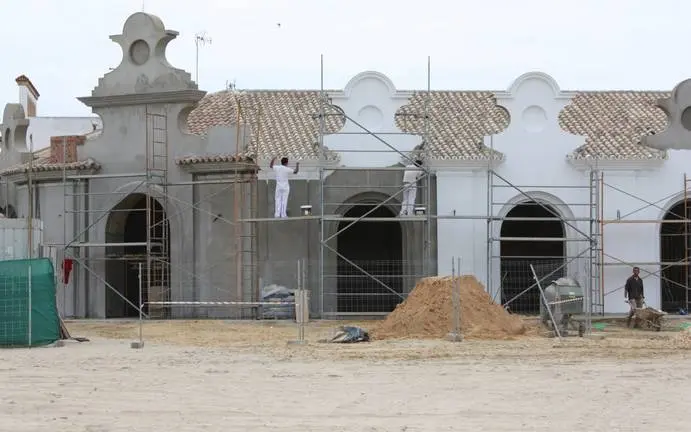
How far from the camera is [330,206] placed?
118ft

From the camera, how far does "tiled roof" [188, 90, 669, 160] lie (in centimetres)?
3666

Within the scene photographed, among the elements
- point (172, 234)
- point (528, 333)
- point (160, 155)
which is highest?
point (160, 155)

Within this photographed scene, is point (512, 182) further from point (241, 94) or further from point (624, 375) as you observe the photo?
point (624, 375)

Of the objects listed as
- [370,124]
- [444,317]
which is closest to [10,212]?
[370,124]

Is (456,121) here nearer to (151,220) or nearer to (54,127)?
(151,220)

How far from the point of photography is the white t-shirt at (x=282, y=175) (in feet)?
113

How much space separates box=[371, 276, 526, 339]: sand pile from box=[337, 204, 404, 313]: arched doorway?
483 cm

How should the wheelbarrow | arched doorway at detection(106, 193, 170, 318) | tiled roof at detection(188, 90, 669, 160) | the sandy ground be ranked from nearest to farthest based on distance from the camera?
the sandy ground < the wheelbarrow < arched doorway at detection(106, 193, 170, 318) < tiled roof at detection(188, 90, 669, 160)

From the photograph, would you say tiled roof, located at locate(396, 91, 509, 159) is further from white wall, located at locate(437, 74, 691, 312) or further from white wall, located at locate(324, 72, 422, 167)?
white wall, located at locate(437, 74, 691, 312)

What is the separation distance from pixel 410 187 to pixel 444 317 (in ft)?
25.2

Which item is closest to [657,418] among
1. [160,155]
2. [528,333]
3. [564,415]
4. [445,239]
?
[564,415]

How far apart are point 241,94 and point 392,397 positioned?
2411 cm

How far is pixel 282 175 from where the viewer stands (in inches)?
1364

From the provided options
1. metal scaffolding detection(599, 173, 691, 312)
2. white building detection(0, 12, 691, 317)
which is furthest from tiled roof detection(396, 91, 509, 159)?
metal scaffolding detection(599, 173, 691, 312)
